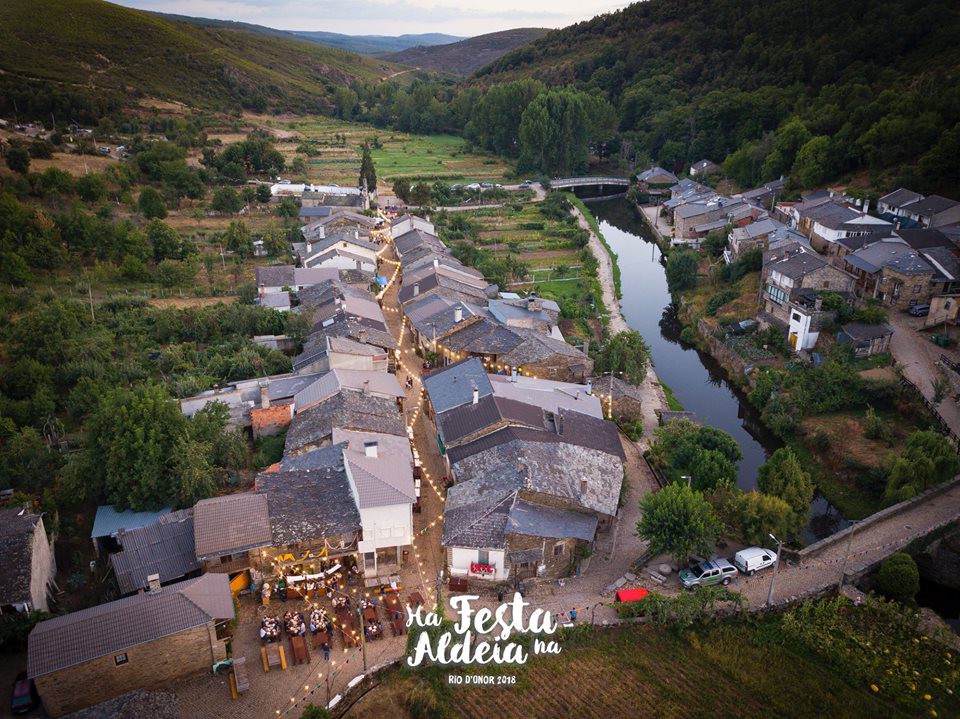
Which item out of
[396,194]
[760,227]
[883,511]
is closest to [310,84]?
[396,194]

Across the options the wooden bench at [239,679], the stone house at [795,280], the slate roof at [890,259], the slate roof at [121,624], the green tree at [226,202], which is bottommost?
the wooden bench at [239,679]

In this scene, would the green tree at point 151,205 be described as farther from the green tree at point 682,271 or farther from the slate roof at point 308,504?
the green tree at point 682,271

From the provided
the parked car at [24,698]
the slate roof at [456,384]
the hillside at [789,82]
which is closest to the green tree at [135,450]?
the parked car at [24,698]

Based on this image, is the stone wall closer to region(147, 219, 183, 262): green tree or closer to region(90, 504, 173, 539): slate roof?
region(90, 504, 173, 539): slate roof

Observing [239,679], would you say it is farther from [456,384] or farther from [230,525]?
[456,384]

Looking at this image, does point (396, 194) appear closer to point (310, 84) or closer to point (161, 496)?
point (161, 496)

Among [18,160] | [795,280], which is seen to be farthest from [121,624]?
[18,160]

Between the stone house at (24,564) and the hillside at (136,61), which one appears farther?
the hillside at (136,61)
